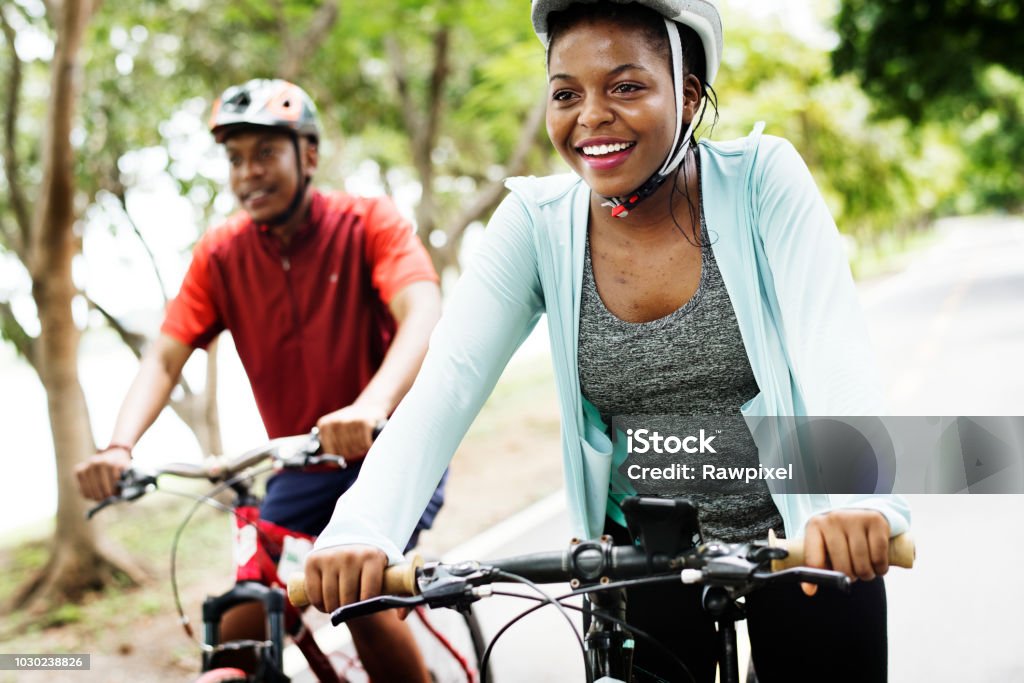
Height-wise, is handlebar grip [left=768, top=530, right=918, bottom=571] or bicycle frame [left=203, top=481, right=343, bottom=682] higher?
handlebar grip [left=768, top=530, right=918, bottom=571]

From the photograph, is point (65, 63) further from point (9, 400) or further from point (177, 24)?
point (9, 400)

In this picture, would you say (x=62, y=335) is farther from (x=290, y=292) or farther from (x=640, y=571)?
(x=640, y=571)

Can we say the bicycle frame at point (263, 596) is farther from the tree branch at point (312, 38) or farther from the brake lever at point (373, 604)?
the tree branch at point (312, 38)

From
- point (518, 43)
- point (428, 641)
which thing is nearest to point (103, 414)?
point (518, 43)

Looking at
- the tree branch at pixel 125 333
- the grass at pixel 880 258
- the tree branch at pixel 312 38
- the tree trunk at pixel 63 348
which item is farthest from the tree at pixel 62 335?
the grass at pixel 880 258

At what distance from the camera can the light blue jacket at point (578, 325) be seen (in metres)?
1.74

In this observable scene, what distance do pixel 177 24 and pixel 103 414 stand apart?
8.04 m

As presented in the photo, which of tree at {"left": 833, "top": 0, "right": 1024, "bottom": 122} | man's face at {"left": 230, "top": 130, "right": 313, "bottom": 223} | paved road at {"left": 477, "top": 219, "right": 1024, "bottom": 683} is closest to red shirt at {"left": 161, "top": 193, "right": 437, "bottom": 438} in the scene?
man's face at {"left": 230, "top": 130, "right": 313, "bottom": 223}

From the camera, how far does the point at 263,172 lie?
3254 mm

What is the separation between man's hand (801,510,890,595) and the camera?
1.45 metres

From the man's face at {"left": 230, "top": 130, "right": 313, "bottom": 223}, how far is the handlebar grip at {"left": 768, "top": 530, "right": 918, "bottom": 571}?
7.31 ft

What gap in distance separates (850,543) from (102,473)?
7.49ft

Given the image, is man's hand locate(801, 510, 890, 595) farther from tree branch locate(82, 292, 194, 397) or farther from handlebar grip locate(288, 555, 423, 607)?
tree branch locate(82, 292, 194, 397)

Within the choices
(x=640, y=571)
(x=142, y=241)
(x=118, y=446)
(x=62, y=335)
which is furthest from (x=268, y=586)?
(x=142, y=241)
